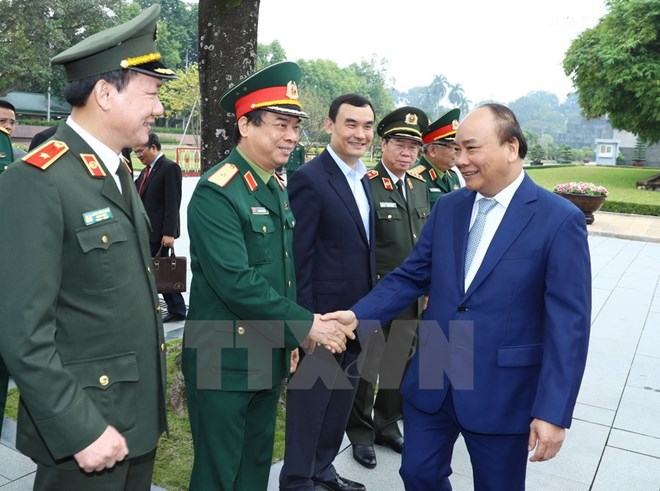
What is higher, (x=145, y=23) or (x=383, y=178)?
(x=145, y=23)

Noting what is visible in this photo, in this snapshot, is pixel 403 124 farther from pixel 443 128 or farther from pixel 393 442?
pixel 393 442

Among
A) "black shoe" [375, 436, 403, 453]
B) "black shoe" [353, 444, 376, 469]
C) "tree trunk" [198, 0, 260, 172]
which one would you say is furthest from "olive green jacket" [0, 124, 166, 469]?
"tree trunk" [198, 0, 260, 172]

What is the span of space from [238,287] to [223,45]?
2367 millimetres

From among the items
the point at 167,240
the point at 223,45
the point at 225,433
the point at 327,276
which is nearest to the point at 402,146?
the point at 327,276

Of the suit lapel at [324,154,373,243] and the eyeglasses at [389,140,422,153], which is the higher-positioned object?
the eyeglasses at [389,140,422,153]

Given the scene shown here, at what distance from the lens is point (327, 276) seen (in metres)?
3.41

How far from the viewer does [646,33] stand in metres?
28.6

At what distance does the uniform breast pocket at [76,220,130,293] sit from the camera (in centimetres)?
186

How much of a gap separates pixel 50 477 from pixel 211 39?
3.15 meters

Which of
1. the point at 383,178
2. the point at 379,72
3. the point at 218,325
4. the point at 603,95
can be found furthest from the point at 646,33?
the point at 379,72

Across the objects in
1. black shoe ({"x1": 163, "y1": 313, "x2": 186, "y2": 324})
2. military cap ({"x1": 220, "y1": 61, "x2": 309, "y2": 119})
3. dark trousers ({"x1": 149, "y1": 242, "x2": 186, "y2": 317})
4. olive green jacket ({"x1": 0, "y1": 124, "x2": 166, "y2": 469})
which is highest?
military cap ({"x1": 220, "y1": 61, "x2": 309, "y2": 119})

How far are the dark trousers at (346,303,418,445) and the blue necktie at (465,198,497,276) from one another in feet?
4.64

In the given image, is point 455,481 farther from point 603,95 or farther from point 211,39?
point 603,95

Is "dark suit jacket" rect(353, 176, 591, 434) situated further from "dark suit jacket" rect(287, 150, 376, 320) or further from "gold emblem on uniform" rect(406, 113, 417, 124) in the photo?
"gold emblem on uniform" rect(406, 113, 417, 124)
